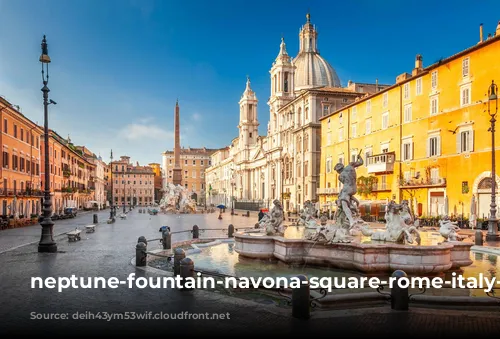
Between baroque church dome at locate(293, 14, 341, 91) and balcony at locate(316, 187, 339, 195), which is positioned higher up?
baroque church dome at locate(293, 14, 341, 91)

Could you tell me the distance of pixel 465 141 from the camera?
102ft

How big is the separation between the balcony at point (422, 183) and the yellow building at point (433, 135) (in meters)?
0.05

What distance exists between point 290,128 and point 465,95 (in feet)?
114

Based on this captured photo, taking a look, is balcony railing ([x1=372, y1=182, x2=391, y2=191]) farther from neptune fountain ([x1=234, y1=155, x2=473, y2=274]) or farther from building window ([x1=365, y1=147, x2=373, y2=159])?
neptune fountain ([x1=234, y1=155, x2=473, y2=274])

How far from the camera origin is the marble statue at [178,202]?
2547 inches

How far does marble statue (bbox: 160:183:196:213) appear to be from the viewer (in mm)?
64688

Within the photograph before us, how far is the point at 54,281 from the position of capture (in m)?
11.1

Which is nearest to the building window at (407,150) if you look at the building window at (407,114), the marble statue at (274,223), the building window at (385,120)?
the building window at (407,114)

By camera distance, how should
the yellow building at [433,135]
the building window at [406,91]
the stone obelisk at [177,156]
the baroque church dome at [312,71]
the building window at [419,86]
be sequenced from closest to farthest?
the yellow building at [433,135], the building window at [419,86], the building window at [406,91], the stone obelisk at [177,156], the baroque church dome at [312,71]

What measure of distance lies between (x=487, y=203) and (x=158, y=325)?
27.7 m

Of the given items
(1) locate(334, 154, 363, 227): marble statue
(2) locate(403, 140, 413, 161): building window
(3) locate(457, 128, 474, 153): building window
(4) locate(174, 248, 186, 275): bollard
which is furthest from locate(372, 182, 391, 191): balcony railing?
(4) locate(174, 248, 186, 275): bollard

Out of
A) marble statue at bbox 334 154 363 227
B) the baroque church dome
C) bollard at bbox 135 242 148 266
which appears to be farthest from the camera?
the baroque church dome

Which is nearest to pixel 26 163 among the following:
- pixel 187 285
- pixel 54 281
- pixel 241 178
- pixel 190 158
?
pixel 54 281

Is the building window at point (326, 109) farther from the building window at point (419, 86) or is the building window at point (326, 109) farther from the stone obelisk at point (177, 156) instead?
the stone obelisk at point (177, 156)
